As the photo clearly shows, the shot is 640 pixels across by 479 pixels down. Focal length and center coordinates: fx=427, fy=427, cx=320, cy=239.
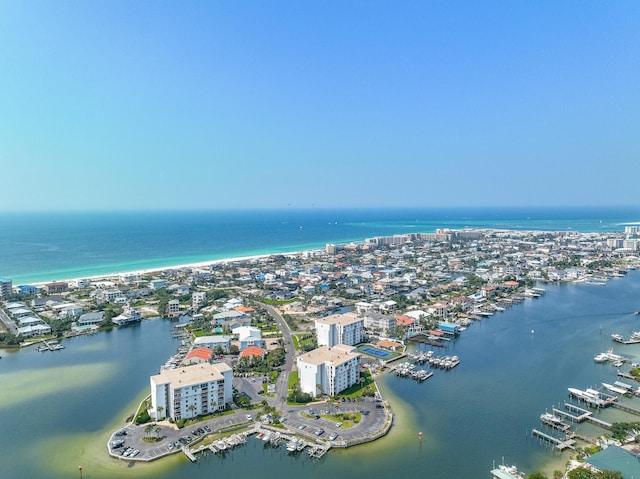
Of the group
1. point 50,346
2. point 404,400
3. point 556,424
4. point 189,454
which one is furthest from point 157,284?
point 556,424

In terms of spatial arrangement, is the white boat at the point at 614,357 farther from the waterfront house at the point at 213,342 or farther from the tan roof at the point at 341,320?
the waterfront house at the point at 213,342

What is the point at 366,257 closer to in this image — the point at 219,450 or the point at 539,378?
the point at 539,378

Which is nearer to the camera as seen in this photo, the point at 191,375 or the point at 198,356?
the point at 191,375

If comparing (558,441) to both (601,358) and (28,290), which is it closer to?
(601,358)

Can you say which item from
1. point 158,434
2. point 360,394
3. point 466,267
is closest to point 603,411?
point 360,394

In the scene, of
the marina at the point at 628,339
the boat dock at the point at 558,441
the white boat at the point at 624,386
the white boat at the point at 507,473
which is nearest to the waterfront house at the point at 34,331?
the white boat at the point at 507,473

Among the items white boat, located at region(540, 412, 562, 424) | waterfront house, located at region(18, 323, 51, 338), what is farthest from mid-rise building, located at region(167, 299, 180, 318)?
white boat, located at region(540, 412, 562, 424)
